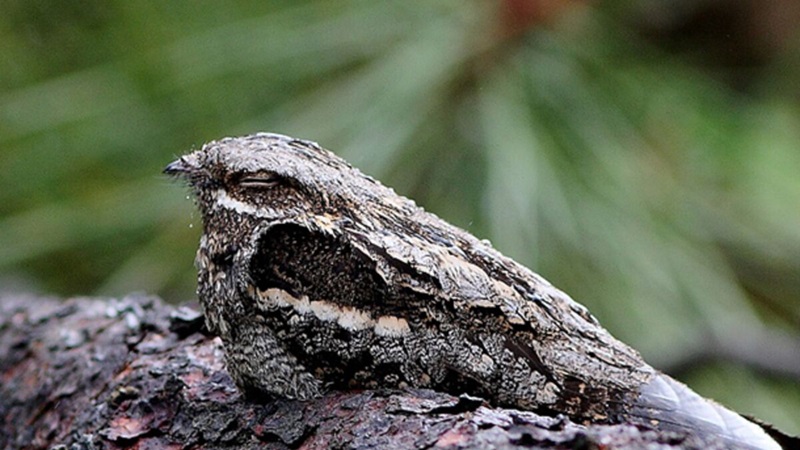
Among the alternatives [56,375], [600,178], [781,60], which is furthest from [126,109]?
[781,60]

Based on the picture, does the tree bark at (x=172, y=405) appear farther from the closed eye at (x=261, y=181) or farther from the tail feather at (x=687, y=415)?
the closed eye at (x=261, y=181)

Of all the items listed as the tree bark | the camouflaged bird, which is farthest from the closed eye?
the tree bark

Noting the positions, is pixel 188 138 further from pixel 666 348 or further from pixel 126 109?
pixel 666 348

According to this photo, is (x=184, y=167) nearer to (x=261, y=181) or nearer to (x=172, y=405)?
(x=261, y=181)

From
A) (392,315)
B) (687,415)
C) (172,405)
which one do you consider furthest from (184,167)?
(687,415)

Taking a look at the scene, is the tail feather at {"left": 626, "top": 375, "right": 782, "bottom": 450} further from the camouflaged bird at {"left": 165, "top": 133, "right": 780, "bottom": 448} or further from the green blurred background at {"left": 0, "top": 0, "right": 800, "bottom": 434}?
the green blurred background at {"left": 0, "top": 0, "right": 800, "bottom": 434}

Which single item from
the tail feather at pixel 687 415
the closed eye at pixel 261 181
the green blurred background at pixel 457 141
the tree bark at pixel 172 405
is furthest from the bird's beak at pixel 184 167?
the green blurred background at pixel 457 141
